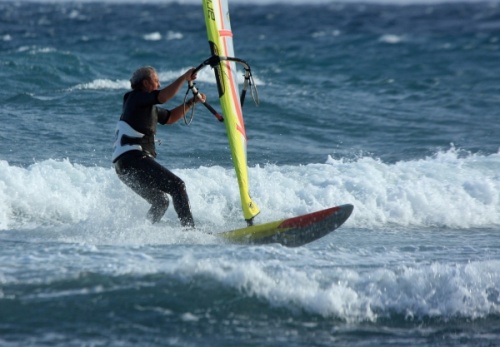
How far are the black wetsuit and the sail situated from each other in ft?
1.73

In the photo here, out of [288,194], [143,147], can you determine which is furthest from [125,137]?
[288,194]

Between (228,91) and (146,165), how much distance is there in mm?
990

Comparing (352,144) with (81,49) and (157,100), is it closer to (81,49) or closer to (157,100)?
(157,100)

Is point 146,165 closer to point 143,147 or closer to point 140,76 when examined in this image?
point 143,147

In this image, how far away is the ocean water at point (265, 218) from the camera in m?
6.02

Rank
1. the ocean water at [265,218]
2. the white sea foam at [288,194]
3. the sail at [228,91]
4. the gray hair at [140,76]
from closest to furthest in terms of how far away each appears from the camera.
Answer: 1. the ocean water at [265,218]
2. the gray hair at [140,76]
3. the sail at [228,91]
4. the white sea foam at [288,194]

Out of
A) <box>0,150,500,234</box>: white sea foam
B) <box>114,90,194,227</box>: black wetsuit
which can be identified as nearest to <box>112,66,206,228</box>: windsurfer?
<box>114,90,194,227</box>: black wetsuit

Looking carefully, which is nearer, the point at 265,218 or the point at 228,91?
the point at 228,91

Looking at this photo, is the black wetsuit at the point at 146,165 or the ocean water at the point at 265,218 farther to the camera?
the black wetsuit at the point at 146,165

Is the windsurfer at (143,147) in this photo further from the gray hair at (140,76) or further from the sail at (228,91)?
the sail at (228,91)

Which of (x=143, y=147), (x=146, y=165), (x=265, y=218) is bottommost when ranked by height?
(x=265, y=218)

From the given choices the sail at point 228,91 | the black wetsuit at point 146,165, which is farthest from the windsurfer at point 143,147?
the sail at point 228,91

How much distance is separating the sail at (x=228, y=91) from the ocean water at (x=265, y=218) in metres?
0.48

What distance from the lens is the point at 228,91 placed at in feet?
25.3
